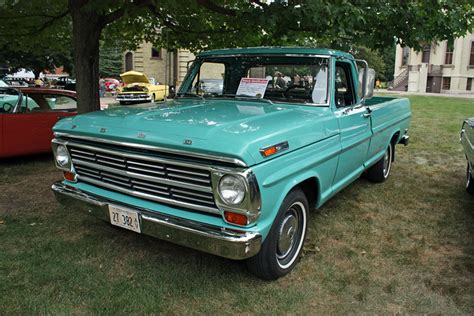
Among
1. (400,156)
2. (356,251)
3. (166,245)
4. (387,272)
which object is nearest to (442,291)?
(387,272)

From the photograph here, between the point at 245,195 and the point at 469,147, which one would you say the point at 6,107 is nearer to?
the point at 245,195

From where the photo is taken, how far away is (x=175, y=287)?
3.32 m

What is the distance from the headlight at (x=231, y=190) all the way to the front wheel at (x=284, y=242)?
1.64ft

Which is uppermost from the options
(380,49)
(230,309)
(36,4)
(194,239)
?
(36,4)

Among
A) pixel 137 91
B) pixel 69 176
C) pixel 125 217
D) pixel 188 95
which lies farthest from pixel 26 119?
pixel 137 91

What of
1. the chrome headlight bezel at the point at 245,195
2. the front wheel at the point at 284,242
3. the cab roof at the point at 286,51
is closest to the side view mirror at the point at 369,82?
the cab roof at the point at 286,51

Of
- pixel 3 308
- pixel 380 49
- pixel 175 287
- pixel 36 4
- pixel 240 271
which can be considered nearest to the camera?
pixel 3 308

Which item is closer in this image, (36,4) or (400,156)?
(36,4)

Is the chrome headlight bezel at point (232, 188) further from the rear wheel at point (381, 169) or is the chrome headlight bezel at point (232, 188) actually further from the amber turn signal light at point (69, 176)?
the rear wheel at point (381, 169)

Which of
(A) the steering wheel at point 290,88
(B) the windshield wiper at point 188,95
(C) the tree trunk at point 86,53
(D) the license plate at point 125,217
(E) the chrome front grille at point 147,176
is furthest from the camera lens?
(C) the tree trunk at point 86,53

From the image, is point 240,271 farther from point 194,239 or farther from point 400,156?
point 400,156

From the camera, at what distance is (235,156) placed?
279 cm

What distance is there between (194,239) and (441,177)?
208 inches

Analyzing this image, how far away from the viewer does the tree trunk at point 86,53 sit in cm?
644
